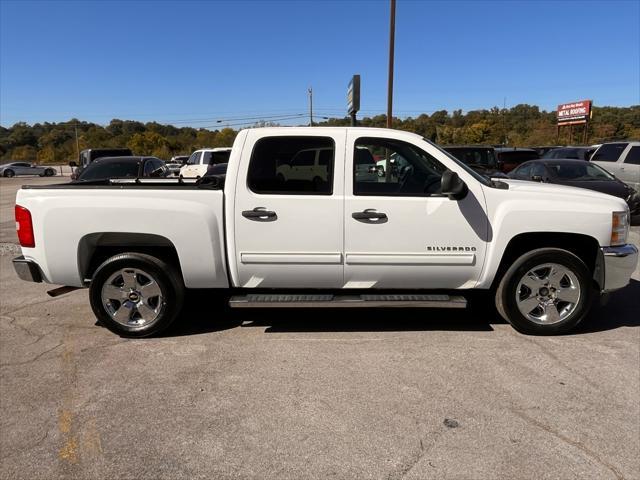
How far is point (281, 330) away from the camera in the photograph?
468cm

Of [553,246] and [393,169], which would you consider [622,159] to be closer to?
[553,246]

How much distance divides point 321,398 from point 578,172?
10081 millimetres

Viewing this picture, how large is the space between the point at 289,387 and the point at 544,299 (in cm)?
255

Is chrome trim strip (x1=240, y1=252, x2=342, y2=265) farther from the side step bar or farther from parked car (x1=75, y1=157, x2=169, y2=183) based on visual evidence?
parked car (x1=75, y1=157, x2=169, y2=183)

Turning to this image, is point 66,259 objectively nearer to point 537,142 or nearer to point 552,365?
point 552,365

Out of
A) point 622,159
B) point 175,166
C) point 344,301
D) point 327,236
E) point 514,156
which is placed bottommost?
point 175,166

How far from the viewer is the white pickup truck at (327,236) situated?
13.9 feet

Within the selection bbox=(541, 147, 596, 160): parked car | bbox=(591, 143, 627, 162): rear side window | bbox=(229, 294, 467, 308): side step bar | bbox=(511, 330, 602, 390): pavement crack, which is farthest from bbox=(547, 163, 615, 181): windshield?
bbox=(229, 294, 467, 308): side step bar

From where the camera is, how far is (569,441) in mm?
2871

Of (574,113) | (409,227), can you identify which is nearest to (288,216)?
(409,227)

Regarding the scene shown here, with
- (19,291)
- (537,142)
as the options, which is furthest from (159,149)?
(19,291)

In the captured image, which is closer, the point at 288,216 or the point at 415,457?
the point at 415,457

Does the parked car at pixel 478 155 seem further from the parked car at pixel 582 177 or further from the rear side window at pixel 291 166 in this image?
the rear side window at pixel 291 166

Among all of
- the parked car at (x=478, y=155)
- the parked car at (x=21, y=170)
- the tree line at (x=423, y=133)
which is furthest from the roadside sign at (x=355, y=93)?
the parked car at (x=21, y=170)
